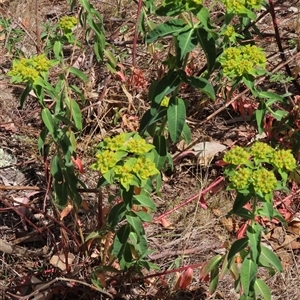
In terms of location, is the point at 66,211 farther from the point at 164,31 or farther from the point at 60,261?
the point at 164,31

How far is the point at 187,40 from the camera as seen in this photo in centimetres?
191

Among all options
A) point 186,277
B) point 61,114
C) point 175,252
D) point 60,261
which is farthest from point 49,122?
point 175,252

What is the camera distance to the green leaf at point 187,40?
188 centimetres

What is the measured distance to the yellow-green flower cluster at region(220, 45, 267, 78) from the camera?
2.06 m

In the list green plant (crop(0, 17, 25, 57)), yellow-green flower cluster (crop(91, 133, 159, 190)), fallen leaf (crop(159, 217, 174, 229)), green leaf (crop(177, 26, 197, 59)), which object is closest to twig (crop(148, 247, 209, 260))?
fallen leaf (crop(159, 217, 174, 229))

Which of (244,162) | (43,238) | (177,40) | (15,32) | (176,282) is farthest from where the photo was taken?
(15,32)

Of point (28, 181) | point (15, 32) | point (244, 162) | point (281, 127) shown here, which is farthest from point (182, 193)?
point (15, 32)

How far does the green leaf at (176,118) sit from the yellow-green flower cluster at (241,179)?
33 centimetres

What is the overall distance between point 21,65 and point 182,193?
1.38 metres

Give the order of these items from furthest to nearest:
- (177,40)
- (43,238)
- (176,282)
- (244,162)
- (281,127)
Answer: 1. (281,127)
2. (43,238)
3. (176,282)
4. (177,40)
5. (244,162)

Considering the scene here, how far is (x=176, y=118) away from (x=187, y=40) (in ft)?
1.02

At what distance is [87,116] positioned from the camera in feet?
10.9

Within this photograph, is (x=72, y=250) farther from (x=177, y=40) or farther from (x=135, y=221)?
(x=177, y=40)

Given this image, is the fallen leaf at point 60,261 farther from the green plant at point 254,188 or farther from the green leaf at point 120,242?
the green plant at point 254,188
